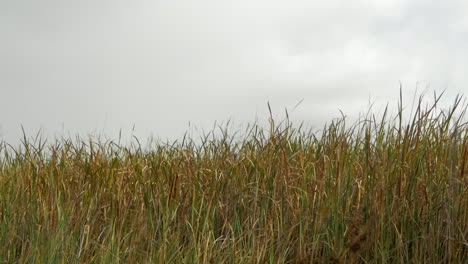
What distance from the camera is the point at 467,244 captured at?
13.4 feet

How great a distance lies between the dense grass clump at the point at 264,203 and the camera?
4277mm

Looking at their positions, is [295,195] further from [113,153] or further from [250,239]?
[113,153]

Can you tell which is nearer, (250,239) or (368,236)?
(368,236)

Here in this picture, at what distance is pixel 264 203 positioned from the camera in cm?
493

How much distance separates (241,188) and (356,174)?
1006mm

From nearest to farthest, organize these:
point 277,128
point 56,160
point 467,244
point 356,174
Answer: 1. point 467,244
2. point 356,174
3. point 277,128
4. point 56,160

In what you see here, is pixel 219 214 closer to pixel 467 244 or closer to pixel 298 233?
pixel 298 233

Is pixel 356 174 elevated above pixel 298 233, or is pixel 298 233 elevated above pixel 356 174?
pixel 356 174

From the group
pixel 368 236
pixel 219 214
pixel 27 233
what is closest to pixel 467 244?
pixel 368 236

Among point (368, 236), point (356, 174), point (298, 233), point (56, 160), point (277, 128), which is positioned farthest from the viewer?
point (56, 160)

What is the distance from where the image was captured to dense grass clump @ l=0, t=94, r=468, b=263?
4277 millimetres

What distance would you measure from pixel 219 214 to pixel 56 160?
2.08 meters

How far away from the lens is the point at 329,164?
482 cm

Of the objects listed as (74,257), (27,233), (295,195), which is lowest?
(74,257)
